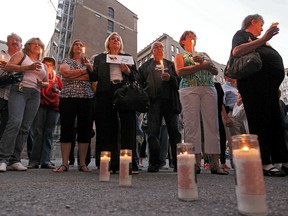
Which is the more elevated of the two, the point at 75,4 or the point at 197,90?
the point at 75,4

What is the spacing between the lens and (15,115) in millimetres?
3270

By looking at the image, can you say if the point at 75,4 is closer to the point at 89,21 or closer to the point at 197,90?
the point at 89,21

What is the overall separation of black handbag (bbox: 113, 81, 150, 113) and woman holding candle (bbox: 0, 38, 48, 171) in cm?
119

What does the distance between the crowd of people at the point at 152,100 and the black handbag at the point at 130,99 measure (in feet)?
0.46

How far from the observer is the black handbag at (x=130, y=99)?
299cm

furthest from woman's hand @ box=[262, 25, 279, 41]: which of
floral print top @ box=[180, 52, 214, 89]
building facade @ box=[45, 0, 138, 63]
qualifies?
building facade @ box=[45, 0, 138, 63]

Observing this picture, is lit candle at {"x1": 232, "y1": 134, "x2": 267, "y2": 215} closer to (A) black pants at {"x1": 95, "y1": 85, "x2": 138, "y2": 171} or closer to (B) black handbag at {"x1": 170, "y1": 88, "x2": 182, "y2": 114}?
(A) black pants at {"x1": 95, "y1": 85, "x2": 138, "y2": 171}

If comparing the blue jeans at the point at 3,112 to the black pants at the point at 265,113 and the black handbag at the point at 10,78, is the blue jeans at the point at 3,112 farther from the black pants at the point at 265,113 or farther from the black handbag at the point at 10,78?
the black pants at the point at 265,113

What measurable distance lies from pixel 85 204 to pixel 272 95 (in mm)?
2360

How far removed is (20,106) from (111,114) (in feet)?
4.02

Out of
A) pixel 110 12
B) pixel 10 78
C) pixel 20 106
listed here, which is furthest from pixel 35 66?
pixel 110 12

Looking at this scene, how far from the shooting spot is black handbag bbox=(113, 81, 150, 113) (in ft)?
9.80

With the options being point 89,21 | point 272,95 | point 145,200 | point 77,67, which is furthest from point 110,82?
point 89,21

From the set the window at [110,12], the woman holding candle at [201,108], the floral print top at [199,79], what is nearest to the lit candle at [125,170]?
the woman holding candle at [201,108]
